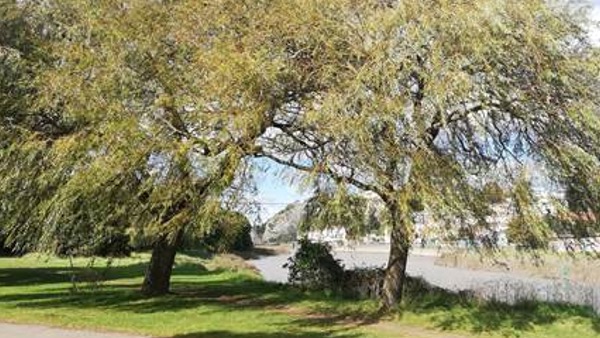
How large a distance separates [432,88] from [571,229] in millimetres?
4847

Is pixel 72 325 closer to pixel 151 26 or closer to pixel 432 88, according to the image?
pixel 151 26

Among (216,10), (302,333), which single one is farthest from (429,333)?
(216,10)

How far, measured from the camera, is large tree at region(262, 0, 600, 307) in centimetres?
1495

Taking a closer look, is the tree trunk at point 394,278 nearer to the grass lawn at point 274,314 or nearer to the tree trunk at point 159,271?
the grass lawn at point 274,314

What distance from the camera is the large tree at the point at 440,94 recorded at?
49.1ft

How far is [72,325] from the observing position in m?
15.6

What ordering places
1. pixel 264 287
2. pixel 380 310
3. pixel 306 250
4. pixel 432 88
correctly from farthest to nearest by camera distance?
1. pixel 264 287
2. pixel 306 250
3. pixel 380 310
4. pixel 432 88

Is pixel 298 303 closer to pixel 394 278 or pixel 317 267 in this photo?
pixel 317 267

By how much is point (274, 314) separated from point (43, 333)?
557 cm

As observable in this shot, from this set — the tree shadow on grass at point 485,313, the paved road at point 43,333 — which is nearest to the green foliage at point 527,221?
the tree shadow on grass at point 485,313

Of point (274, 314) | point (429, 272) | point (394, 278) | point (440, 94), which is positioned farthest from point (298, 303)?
point (429, 272)

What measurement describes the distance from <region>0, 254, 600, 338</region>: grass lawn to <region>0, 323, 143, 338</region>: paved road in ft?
1.97

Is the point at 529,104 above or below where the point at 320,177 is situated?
above

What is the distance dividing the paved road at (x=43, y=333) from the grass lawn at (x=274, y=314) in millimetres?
599
